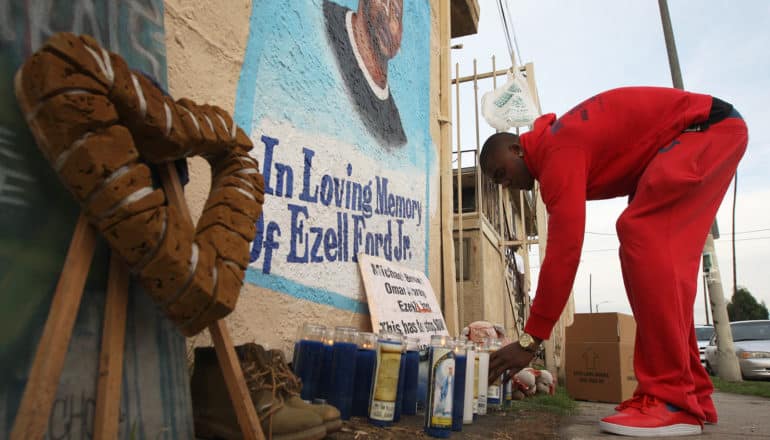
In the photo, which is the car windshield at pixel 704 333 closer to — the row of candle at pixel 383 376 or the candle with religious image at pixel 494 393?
the candle with religious image at pixel 494 393

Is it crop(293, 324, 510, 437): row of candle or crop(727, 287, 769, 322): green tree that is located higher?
crop(727, 287, 769, 322): green tree

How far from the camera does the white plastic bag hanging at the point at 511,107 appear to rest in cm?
511

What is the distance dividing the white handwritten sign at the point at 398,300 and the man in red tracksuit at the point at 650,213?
32.6 inches

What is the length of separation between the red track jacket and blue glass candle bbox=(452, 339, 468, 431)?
319 mm

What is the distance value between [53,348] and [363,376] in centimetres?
124

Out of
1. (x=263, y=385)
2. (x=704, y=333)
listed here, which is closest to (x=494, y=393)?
(x=263, y=385)

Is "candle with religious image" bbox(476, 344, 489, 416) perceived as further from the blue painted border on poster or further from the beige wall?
the beige wall

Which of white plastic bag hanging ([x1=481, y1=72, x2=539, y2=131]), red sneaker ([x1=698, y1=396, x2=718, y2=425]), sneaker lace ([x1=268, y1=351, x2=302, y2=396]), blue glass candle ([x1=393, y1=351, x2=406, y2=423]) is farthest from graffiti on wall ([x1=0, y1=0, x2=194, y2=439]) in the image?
white plastic bag hanging ([x1=481, y1=72, x2=539, y2=131])

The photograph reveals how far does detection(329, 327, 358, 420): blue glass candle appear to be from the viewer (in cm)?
185

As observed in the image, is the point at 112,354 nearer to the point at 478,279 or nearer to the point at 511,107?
the point at 511,107

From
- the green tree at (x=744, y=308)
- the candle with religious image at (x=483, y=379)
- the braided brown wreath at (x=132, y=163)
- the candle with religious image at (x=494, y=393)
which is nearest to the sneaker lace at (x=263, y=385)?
the braided brown wreath at (x=132, y=163)

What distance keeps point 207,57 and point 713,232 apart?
8.95 meters

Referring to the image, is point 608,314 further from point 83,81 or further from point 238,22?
point 83,81

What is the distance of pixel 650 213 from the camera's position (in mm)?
1969
